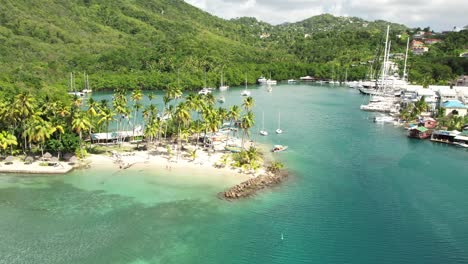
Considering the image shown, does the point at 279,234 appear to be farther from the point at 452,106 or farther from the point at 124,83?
the point at 124,83

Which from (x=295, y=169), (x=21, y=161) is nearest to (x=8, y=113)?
(x=21, y=161)

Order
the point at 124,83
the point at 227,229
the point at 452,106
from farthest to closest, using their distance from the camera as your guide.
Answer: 1. the point at 124,83
2. the point at 452,106
3. the point at 227,229

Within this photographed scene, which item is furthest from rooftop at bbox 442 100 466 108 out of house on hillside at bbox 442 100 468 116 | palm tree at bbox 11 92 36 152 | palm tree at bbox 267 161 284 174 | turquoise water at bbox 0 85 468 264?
palm tree at bbox 11 92 36 152

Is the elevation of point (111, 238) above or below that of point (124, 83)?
below

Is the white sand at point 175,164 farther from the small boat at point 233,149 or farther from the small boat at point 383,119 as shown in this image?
the small boat at point 383,119

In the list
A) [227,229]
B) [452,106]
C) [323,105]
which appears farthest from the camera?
[323,105]

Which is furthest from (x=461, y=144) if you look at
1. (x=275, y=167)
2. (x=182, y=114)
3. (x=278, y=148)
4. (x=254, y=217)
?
(x=182, y=114)
